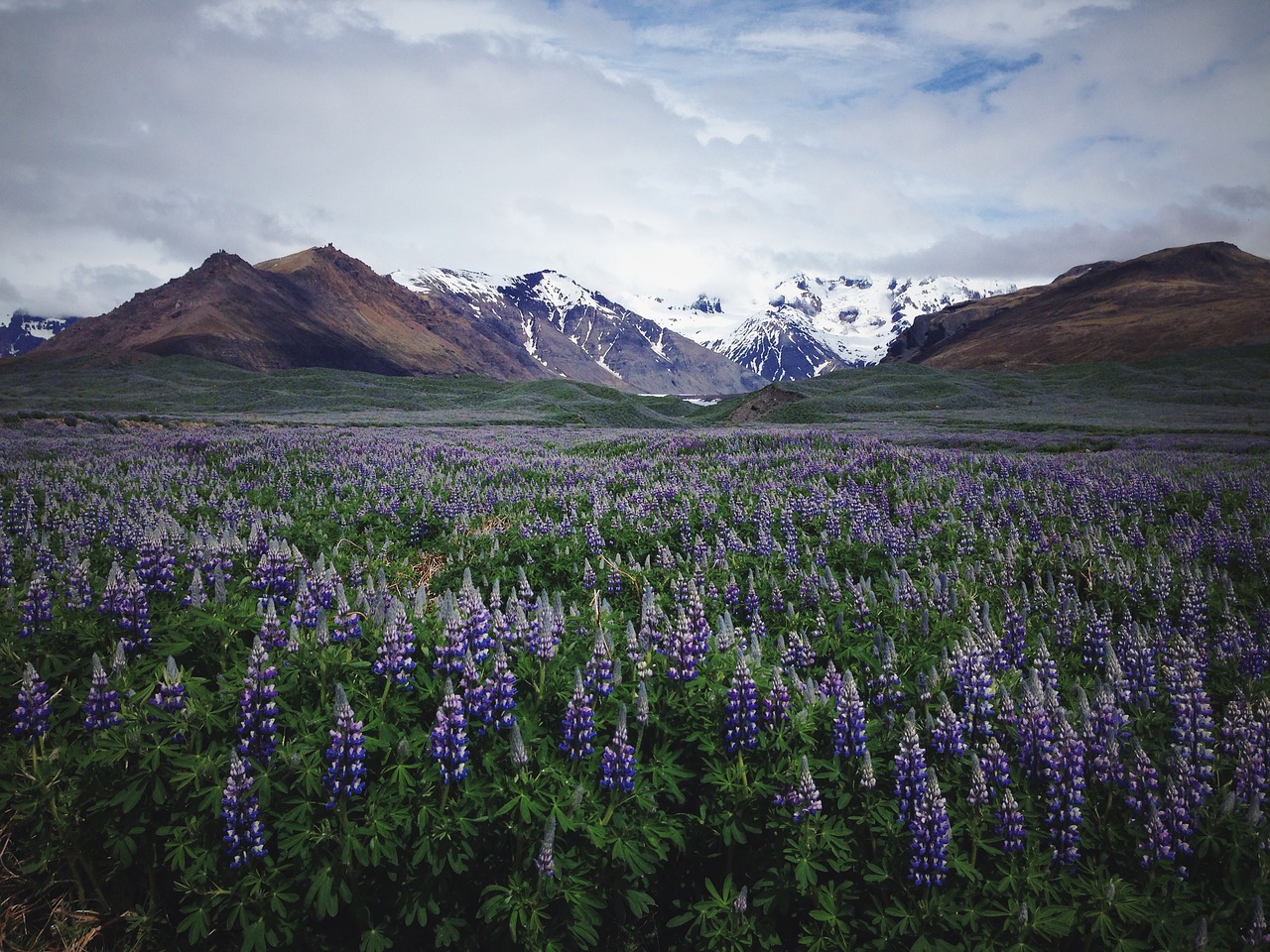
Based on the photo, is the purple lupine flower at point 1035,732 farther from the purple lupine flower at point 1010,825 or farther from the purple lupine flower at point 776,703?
the purple lupine flower at point 776,703

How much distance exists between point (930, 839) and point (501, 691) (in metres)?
2.36

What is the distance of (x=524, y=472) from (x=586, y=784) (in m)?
10.5

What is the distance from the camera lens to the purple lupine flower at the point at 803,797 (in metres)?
3.22

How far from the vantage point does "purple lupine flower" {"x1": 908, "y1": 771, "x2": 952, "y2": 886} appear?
304cm

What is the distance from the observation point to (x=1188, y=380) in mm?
67938

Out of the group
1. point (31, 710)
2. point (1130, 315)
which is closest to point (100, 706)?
point (31, 710)

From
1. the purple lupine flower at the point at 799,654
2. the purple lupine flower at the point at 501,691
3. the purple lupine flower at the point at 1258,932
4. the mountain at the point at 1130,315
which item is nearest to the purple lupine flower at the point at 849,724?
the purple lupine flower at the point at 799,654

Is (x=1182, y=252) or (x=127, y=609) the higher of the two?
(x=1182, y=252)

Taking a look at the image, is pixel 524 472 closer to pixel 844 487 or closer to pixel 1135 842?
pixel 844 487

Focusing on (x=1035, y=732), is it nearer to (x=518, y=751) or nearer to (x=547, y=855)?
(x=547, y=855)

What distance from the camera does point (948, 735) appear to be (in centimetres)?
359

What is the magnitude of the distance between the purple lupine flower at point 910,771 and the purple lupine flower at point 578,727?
1641 millimetres

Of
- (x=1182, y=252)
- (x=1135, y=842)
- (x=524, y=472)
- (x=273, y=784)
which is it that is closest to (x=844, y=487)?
(x=524, y=472)

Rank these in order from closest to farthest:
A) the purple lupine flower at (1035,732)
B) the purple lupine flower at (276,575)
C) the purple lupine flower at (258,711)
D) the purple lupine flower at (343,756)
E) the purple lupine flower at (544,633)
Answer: the purple lupine flower at (343,756) < the purple lupine flower at (258,711) < the purple lupine flower at (1035,732) < the purple lupine flower at (544,633) < the purple lupine flower at (276,575)
